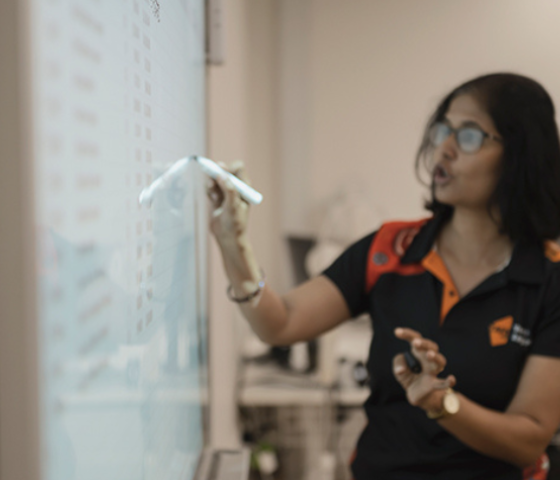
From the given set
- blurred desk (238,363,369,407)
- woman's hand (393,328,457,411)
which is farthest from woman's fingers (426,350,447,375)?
blurred desk (238,363,369,407)

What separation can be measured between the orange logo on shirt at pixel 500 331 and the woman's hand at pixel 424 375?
0.55 feet

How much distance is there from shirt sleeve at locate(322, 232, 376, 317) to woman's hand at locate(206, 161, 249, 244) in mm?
275

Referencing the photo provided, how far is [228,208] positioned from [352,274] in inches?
13.3

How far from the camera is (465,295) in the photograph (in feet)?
3.74

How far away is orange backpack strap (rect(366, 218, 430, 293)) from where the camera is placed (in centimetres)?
122

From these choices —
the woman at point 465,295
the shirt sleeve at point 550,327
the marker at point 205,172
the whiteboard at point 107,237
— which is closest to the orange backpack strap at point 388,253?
the woman at point 465,295

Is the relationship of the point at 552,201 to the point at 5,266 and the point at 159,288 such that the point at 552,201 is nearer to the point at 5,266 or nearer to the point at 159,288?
the point at 159,288

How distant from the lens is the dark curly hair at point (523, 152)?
1.15 m

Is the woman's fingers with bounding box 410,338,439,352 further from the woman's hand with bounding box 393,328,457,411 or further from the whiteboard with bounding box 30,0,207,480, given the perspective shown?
the whiteboard with bounding box 30,0,207,480

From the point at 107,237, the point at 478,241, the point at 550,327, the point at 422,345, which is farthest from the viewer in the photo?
the point at 478,241

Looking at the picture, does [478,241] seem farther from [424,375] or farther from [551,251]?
[424,375]

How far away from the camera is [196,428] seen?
1.09 meters

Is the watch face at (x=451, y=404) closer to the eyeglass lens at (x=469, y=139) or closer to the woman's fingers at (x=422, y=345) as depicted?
the woman's fingers at (x=422, y=345)

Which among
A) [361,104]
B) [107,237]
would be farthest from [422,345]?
[361,104]
